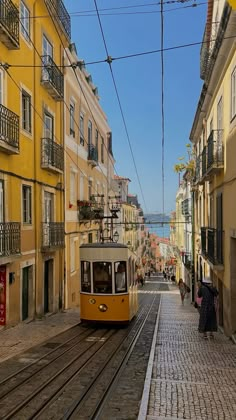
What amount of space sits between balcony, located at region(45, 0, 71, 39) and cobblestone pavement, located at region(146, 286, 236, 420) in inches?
510

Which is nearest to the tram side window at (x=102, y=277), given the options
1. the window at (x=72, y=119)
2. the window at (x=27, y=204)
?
the window at (x=27, y=204)

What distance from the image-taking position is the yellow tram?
43.3 ft

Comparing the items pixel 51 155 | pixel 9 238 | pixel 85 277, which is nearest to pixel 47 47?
pixel 51 155

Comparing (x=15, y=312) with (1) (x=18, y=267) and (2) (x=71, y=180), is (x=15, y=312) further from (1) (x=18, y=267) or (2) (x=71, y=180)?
(2) (x=71, y=180)

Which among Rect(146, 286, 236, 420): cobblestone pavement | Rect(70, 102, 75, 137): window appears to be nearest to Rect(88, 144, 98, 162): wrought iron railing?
Rect(70, 102, 75, 137): window

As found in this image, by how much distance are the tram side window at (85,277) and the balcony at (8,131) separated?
3844 mm

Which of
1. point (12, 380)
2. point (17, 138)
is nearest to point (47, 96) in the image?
point (17, 138)

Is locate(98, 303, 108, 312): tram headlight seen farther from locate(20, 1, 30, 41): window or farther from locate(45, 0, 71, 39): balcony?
locate(45, 0, 71, 39): balcony

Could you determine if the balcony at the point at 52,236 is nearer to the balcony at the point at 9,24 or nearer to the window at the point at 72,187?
the window at the point at 72,187

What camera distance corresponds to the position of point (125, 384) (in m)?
7.29

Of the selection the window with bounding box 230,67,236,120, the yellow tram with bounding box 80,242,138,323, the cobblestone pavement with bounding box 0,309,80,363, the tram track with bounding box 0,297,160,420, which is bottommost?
the cobblestone pavement with bounding box 0,309,80,363

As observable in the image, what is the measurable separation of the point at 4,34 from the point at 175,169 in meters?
15.6

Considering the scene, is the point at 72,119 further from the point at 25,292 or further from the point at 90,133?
the point at 25,292

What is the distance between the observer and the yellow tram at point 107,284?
1321 centimetres
